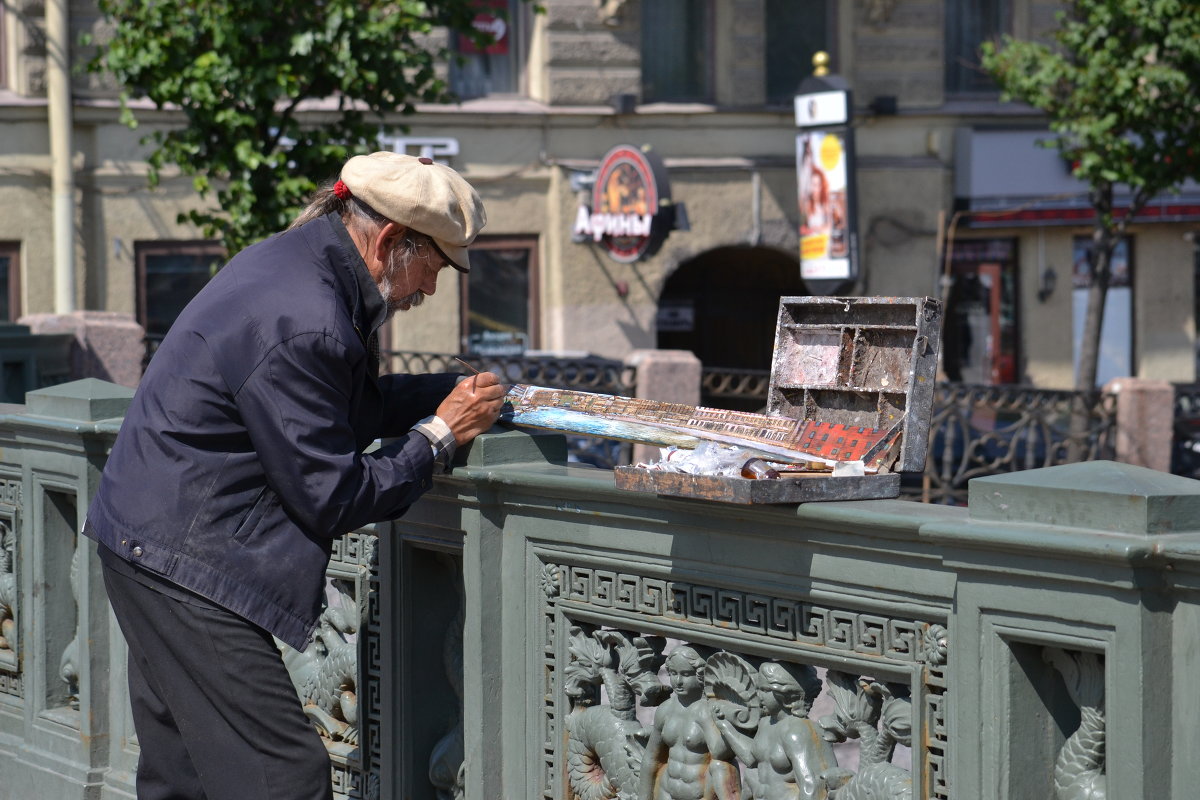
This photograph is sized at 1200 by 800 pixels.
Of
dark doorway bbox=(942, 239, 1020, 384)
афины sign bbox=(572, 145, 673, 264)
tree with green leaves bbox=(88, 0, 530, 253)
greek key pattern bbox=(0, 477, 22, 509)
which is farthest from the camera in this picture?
dark doorway bbox=(942, 239, 1020, 384)

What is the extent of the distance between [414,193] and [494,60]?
617 inches

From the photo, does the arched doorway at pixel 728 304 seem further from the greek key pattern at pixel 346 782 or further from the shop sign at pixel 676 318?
Answer: the greek key pattern at pixel 346 782

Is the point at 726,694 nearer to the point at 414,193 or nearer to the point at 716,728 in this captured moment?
the point at 716,728

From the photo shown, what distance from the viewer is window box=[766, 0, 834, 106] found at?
19.0 m

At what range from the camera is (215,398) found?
2.93m

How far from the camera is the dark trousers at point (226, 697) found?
3004mm

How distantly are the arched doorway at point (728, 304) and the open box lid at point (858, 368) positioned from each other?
16.3m

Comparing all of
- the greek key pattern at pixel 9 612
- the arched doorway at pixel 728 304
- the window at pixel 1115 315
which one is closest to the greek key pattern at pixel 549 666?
the greek key pattern at pixel 9 612

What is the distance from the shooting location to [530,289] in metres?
18.3

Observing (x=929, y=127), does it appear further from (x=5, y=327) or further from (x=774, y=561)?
(x=774, y=561)

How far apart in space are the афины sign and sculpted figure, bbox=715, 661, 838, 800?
14.0 metres

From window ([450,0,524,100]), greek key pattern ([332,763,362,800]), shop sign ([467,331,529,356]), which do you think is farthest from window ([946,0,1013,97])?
greek key pattern ([332,763,362,800])

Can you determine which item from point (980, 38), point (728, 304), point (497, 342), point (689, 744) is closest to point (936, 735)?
point (689, 744)

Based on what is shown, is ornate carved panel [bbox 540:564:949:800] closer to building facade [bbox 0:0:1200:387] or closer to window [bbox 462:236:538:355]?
building facade [bbox 0:0:1200:387]
